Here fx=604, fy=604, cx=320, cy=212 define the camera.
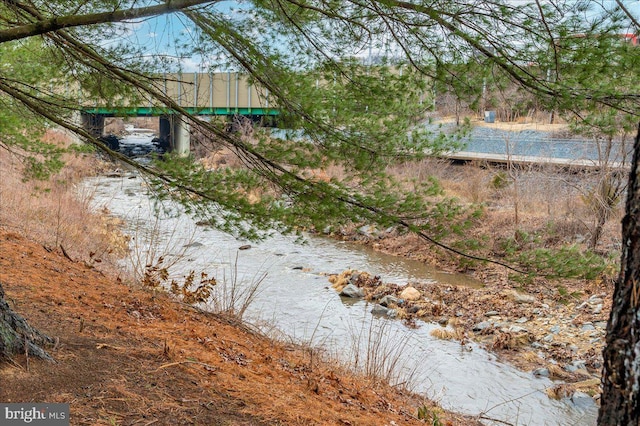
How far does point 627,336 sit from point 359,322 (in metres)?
7.55

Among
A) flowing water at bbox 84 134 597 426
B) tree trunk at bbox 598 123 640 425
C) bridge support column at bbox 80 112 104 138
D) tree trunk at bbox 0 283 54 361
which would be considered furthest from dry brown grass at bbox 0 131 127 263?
tree trunk at bbox 598 123 640 425

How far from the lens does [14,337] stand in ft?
11.1

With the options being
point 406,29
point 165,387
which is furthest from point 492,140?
point 165,387

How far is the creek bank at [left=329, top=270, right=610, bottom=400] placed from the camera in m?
8.30

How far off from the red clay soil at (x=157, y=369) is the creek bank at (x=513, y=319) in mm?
3087

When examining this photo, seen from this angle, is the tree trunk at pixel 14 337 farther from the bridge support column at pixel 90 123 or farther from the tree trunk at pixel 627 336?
the tree trunk at pixel 627 336

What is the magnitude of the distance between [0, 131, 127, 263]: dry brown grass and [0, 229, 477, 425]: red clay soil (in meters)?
2.38

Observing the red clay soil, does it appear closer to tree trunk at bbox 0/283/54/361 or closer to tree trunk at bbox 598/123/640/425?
tree trunk at bbox 0/283/54/361

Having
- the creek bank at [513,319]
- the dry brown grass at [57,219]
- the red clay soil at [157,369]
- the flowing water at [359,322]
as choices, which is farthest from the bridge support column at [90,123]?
the creek bank at [513,319]

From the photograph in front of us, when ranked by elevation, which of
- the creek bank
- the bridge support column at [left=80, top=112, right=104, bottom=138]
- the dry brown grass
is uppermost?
the bridge support column at [left=80, top=112, right=104, bottom=138]

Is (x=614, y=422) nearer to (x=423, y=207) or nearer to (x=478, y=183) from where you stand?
(x=423, y=207)

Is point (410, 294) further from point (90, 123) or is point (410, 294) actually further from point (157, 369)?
point (157, 369)

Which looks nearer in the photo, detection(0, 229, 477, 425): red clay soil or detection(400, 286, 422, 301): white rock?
detection(0, 229, 477, 425): red clay soil

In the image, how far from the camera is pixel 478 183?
1653 cm
